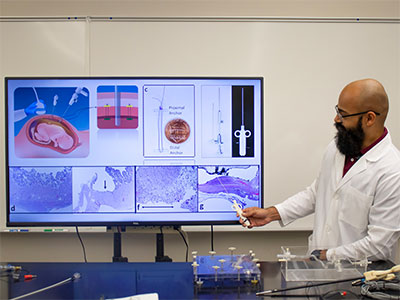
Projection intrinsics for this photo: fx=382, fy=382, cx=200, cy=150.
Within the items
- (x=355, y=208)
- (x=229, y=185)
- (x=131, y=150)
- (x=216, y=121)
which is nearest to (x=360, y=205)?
(x=355, y=208)

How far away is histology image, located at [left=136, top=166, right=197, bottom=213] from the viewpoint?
2139 mm

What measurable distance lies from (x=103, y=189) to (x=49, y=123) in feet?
1.57

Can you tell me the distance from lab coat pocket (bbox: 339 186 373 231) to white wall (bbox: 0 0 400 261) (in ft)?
3.17

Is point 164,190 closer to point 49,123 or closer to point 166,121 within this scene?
point 166,121

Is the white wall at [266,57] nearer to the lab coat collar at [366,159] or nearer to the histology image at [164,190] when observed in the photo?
the histology image at [164,190]

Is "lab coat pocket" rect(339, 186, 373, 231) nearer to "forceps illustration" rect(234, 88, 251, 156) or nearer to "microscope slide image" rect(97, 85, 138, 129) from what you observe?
"forceps illustration" rect(234, 88, 251, 156)

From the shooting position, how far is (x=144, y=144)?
2166 mm

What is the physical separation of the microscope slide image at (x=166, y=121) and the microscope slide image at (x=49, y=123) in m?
0.35

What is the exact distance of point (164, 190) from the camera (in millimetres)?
2146

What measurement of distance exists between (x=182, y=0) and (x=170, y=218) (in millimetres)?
1656

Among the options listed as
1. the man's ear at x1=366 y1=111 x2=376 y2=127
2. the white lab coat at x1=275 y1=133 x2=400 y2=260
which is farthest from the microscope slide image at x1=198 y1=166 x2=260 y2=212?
the man's ear at x1=366 y1=111 x2=376 y2=127

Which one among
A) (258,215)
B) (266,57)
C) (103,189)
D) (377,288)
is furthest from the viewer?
(266,57)

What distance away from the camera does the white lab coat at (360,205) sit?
65.2 inches

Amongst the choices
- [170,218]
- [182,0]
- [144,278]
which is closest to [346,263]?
[144,278]
